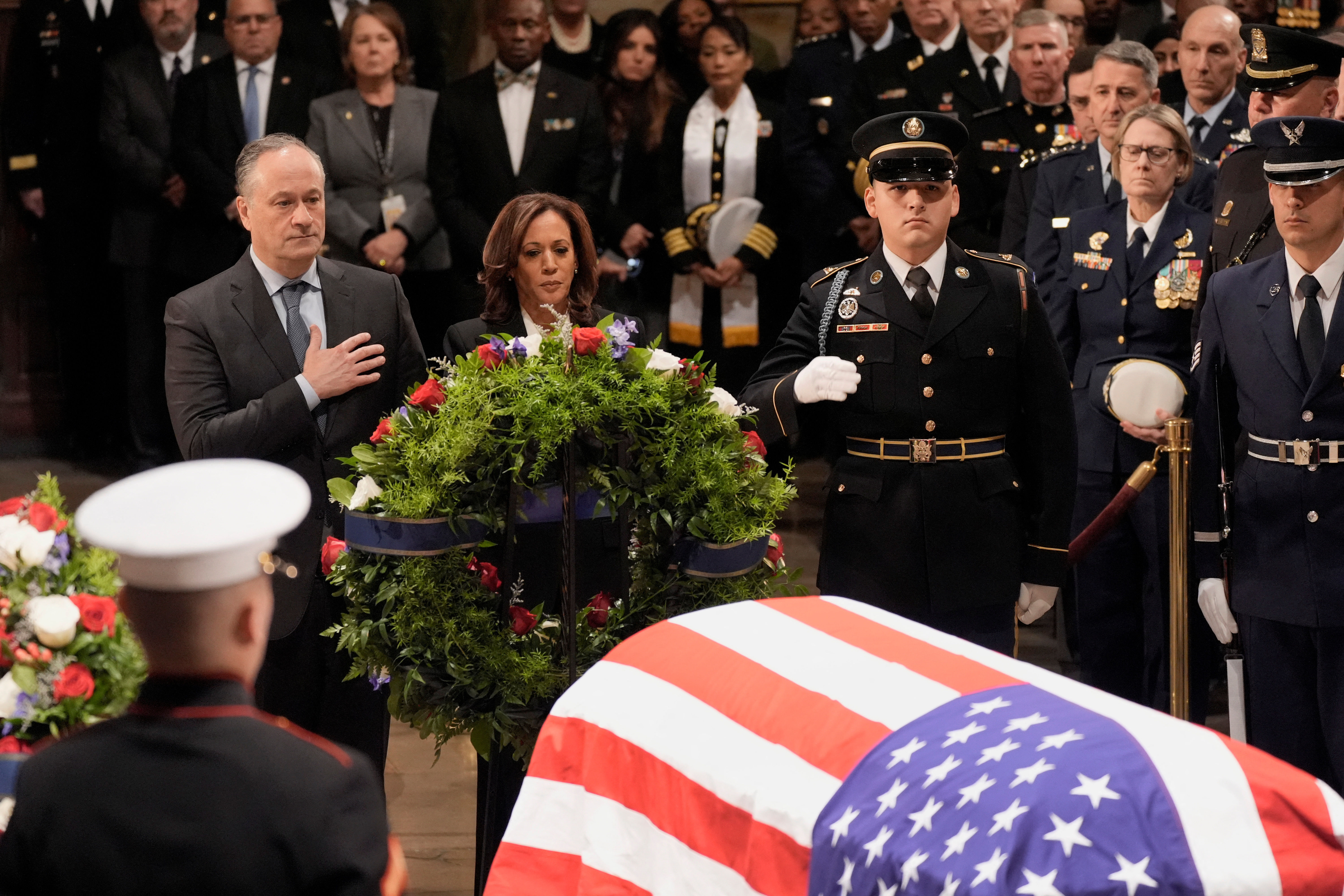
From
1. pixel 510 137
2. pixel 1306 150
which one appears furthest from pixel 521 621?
pixel 510 137

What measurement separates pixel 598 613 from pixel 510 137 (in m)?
3.87

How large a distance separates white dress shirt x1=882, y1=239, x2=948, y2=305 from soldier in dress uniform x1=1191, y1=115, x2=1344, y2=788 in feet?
2.21

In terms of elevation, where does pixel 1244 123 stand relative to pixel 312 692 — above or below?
above

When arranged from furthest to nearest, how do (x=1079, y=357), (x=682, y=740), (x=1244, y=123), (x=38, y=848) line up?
1. (x=1244, y=123)
2. (x=1079, y=357)
3. (x=682, y=740)
4. (x=38, y=848)

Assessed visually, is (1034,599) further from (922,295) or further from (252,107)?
(252,107)

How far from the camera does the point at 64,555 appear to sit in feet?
9.59

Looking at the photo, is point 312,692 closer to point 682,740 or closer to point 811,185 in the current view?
point 682,740

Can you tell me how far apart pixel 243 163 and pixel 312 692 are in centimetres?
122

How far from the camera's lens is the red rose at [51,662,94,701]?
2783 mm

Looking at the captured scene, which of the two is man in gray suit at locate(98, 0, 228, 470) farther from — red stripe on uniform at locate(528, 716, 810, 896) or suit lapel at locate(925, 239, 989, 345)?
red stripe on uniform at locate(528, 716, 810, 896)

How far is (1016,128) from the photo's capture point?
20.1ft

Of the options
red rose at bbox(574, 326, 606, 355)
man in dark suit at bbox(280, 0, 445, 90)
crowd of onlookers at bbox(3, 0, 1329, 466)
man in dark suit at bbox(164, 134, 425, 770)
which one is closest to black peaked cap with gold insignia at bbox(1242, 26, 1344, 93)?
crowd of onlookers at bbox(3, 0, 1329, 466)

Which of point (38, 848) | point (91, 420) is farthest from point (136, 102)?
point (38, 848)

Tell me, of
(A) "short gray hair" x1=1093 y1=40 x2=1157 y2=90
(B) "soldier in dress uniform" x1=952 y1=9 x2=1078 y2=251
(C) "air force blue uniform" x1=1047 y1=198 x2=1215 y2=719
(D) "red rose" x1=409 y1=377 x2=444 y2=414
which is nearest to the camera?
(D) "red rose" x1=409 y1=377 x2=444 y2=414
